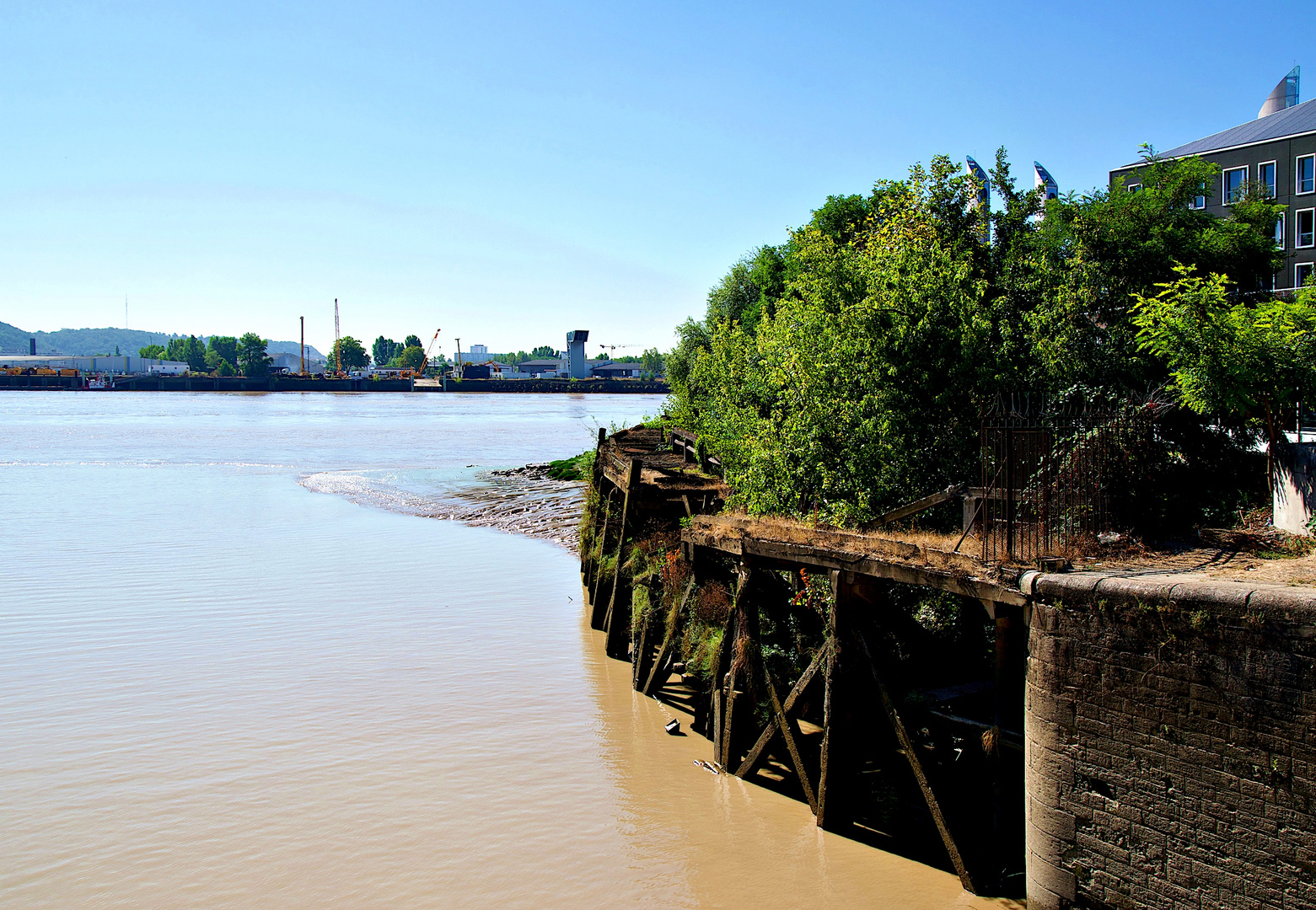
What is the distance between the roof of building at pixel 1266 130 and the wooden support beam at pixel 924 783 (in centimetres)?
4352

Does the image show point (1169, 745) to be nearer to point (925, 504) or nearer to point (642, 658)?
point (925, 504)

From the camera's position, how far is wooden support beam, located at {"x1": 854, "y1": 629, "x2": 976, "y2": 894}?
8.55 m

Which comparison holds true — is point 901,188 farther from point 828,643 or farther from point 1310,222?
point 1310,222

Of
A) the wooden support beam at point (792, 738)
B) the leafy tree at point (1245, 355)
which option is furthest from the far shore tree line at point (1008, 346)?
the wooden support beam at point (792, 738)

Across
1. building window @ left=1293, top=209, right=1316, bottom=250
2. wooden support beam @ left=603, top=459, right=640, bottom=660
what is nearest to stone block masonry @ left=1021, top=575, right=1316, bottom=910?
wooden support beam @ left=603, top=459, right=640, bottom=660

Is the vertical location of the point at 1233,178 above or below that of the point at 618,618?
above

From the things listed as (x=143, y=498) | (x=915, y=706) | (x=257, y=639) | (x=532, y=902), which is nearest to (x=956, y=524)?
(x=915, y=706)

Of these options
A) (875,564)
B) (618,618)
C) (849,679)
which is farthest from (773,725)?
(618,618)

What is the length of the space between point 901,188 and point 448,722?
13221 mm

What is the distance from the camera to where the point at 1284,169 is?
138 feet

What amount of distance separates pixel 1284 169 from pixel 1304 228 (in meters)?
3.19

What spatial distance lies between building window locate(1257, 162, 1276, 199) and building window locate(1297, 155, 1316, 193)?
1014 millimetres

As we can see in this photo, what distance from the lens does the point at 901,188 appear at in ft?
58.6

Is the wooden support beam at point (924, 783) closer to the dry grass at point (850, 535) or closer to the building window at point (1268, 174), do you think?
the dry grass at point (850, 535)
